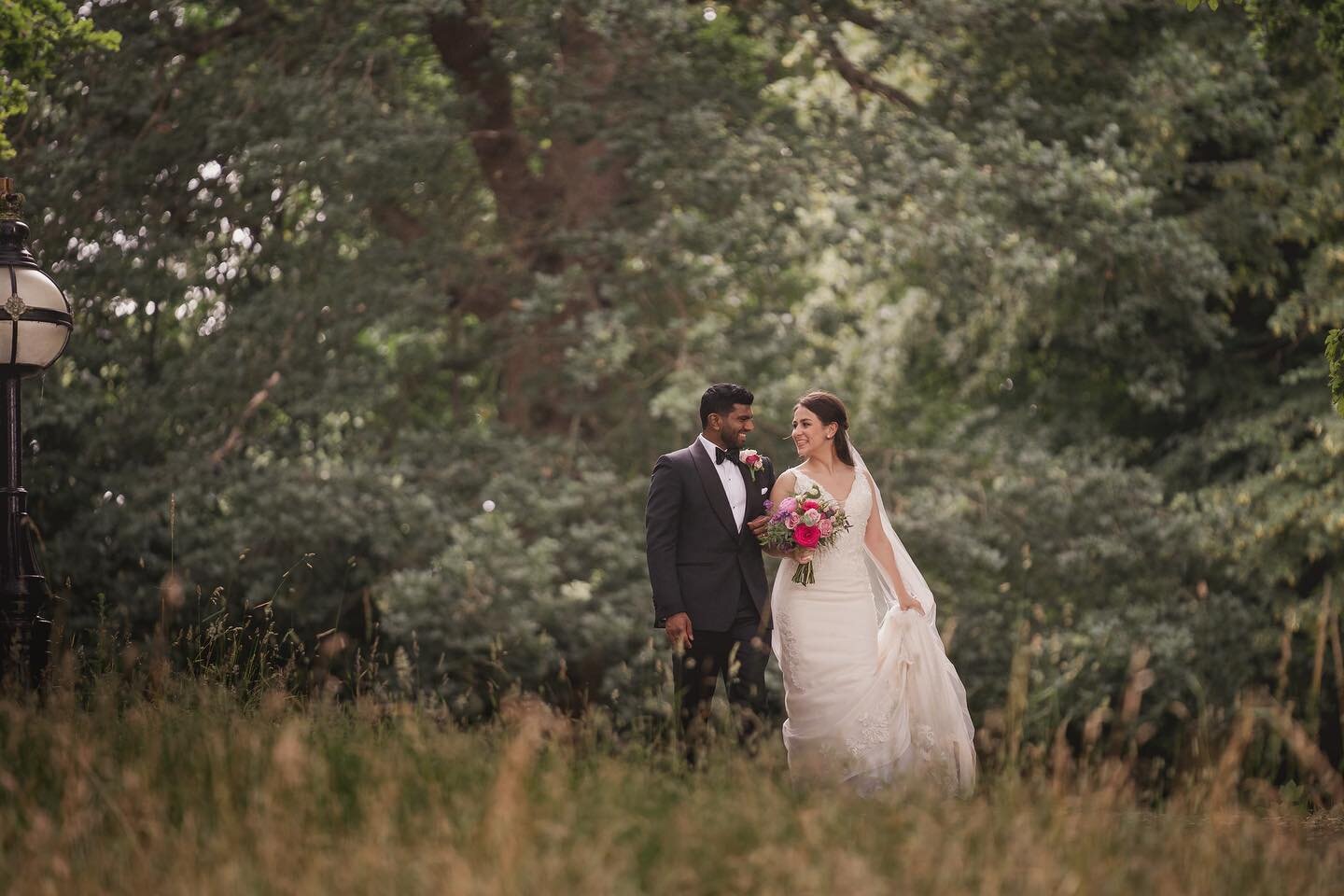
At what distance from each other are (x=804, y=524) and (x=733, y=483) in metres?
0.54

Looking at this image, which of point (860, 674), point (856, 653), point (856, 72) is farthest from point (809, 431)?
point (856, 72)

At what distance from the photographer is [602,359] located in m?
14.2

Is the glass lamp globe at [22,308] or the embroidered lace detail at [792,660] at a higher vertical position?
the glass lamp globe at [22,308]

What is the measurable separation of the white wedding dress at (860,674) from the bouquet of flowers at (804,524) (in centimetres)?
17

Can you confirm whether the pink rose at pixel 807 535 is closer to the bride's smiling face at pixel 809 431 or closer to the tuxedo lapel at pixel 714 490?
the tuxedo lapel at pixel 714 490

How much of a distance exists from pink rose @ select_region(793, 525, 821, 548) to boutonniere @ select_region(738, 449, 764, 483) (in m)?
0.51

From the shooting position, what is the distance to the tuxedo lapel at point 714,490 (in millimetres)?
7875

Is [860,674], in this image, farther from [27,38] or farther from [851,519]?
[27,38]

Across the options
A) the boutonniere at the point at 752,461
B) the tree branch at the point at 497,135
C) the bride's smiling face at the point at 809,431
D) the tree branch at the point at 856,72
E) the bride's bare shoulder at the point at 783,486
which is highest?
the tree branch at the point at 856,72

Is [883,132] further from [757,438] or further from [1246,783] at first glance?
[1246,783]

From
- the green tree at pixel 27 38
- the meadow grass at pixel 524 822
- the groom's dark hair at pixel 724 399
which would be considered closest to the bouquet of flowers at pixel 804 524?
the groom's dark hair at pixel 724 399

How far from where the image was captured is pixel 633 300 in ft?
49.6

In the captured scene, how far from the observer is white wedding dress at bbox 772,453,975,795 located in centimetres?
780

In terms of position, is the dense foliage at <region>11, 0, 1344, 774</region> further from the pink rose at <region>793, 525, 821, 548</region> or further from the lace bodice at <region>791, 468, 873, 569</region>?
the pink rose at <region>793, 525, 821, 548</region>
